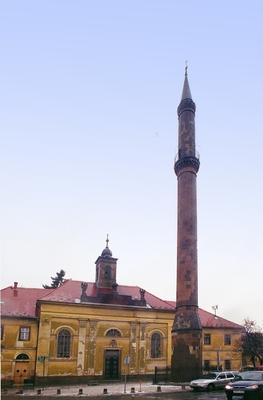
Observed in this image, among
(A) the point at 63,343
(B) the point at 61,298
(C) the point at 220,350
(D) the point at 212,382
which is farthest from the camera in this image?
(C) the point at 220,350

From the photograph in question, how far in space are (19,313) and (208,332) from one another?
21.6 meters

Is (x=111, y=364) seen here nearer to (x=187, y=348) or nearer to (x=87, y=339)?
(x=87, y=339)

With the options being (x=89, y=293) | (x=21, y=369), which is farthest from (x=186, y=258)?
(x=21, y=369)

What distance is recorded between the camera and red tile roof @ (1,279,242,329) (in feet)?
130

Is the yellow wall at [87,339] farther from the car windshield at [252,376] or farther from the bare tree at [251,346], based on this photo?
the car windshield at [252,376]

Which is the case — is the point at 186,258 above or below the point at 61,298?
above

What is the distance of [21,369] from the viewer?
36.9 meters

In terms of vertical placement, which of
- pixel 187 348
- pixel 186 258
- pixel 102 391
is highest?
pixel 186 258

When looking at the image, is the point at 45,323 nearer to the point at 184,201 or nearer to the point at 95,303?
the point at 95,303

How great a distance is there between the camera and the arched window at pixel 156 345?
4147 cm

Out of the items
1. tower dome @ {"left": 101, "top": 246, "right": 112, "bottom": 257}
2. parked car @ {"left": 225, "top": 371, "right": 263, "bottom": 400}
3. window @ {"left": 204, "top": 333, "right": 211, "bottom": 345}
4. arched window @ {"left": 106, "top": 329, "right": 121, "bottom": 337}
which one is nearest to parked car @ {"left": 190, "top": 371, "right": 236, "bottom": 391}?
parked car @ {"left": 225, "top": 371, "right": 263, "bottom": 400}

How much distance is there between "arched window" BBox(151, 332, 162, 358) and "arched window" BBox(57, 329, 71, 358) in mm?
8622

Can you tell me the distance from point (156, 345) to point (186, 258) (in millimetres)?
12593

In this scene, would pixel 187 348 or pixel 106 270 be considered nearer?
pixel 187 348
